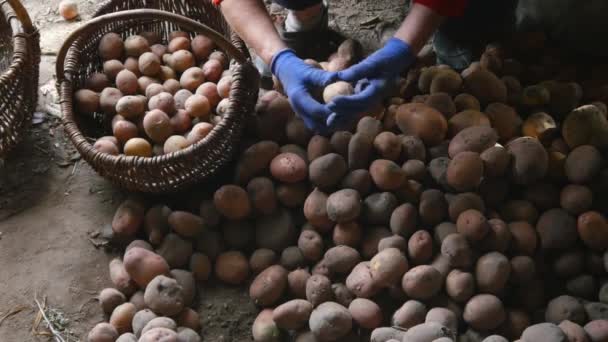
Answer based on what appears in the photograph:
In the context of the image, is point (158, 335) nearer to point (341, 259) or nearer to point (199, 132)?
point (341, 259)

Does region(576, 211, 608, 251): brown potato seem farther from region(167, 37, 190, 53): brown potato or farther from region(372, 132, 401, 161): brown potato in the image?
region(167, 37, 190, 53): brown potato

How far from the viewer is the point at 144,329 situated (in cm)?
130

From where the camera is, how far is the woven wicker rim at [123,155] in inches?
57.6

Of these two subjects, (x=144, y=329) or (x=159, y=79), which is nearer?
(x=144, y=329)

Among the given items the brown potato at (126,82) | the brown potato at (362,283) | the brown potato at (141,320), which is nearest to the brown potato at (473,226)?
the brown potato at (362,283)

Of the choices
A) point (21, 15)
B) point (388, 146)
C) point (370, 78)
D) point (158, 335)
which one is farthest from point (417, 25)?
point (21, 15)

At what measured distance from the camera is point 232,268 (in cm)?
146

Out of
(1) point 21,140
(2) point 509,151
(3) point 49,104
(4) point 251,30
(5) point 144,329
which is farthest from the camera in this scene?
(3) point 49,104

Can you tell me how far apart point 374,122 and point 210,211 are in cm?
46

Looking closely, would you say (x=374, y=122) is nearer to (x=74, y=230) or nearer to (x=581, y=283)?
(x=581, y=283)

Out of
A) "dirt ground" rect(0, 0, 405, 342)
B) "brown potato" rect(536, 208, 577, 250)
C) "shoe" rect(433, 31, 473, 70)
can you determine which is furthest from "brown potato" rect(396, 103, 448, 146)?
"dirt ground" rect(0, 0, 405, 342)

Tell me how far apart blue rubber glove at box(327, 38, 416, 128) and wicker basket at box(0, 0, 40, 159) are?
2.73 ft

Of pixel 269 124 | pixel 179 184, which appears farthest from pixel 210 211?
pixel 269 124

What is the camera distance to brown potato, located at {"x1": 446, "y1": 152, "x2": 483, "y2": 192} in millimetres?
→ 1389
